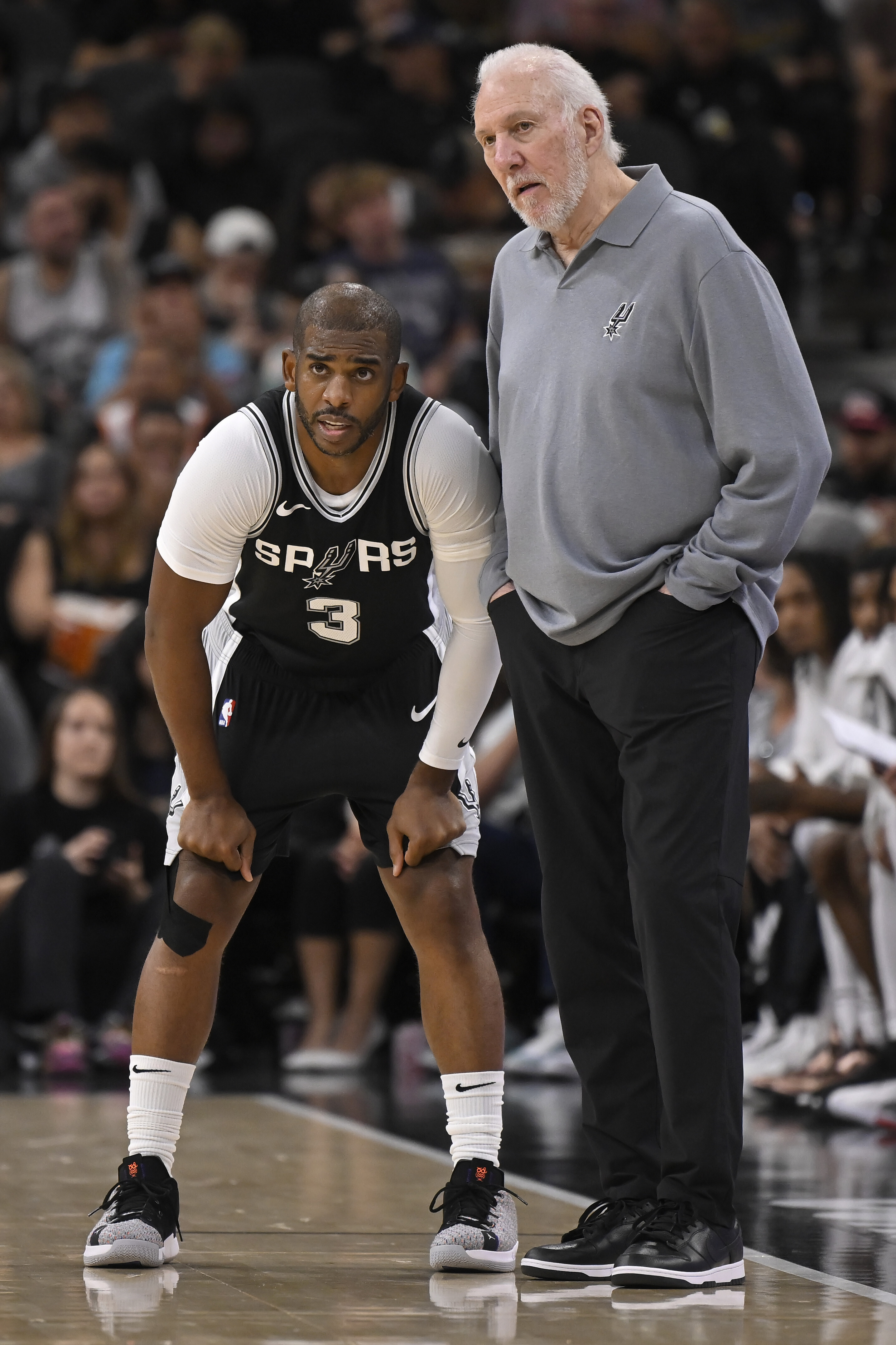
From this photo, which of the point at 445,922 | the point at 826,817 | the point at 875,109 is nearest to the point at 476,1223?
the point at 445,922

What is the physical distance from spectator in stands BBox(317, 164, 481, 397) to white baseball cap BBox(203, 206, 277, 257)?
1.68 feet

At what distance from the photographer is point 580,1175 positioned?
180 inches

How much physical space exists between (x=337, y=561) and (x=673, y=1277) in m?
1.27

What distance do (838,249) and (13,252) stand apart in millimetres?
4286

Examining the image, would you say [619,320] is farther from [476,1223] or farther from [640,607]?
[476,1223]

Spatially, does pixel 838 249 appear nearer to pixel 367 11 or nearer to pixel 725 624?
pixel 367 11

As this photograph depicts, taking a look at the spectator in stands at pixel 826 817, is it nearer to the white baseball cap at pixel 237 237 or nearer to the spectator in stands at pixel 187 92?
the white baseball cap at pixel 237 237

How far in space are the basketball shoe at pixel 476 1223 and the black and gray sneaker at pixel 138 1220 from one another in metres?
0.44

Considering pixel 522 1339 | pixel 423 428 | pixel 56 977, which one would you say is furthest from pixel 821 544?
pixel 522 1339

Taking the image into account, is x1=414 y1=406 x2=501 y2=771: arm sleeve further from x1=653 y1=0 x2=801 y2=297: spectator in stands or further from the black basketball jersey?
x1=653 y1=0 x2=801 y2=297: spectator in stands

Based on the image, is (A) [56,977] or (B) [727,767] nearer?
(B) [727,767]

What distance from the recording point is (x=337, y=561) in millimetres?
3516

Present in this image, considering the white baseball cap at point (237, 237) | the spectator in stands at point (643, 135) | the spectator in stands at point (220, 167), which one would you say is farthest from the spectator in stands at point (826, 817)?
the spectator in stands at point (220, 167)

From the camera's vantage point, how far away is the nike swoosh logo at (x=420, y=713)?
364cm
